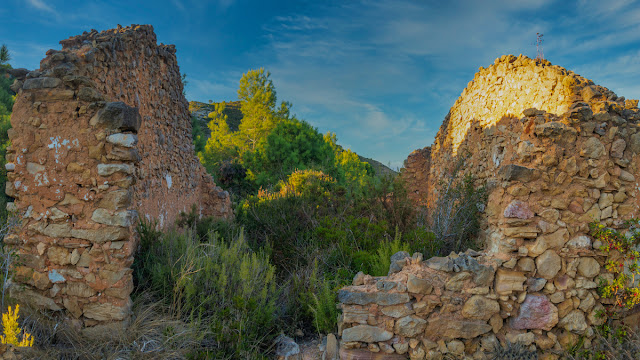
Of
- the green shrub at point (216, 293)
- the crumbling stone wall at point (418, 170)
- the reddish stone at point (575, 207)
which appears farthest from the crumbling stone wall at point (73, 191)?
the crumbling stone wall at point (418, 170)

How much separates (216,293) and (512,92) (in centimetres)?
511

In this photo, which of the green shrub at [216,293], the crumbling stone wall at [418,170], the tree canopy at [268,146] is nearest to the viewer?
the green shrub at [216,293]

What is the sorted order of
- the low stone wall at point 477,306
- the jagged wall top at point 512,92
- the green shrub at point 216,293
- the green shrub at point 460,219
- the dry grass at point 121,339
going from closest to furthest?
the dry grass at point 121,339, the low stone wall at point 477,306, the green shrub at point 216,293, the jagged wall top at point 512,92, the green shrub at point 460,219

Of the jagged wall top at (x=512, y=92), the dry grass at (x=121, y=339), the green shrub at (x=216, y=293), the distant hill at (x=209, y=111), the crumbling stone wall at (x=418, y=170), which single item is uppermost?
the distant hill at (x=209, y=111)

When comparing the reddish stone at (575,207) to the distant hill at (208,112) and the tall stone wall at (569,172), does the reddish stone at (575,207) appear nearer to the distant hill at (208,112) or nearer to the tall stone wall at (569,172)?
the tall stone wall at (569,172)

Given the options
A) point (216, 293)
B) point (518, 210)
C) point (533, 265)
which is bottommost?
point (216, 293)

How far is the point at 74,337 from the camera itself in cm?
368

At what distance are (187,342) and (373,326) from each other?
1.83 meters

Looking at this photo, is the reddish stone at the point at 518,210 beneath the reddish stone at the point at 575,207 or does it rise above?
beneath

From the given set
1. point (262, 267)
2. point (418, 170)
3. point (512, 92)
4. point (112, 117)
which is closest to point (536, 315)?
point (262, 267)

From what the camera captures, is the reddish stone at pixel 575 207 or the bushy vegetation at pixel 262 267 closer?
the bushy vegetation at pixel 262 267

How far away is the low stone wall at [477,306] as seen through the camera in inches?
142

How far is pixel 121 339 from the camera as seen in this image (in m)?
3.62

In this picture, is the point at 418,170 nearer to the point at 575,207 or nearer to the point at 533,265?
the point at 575,207
